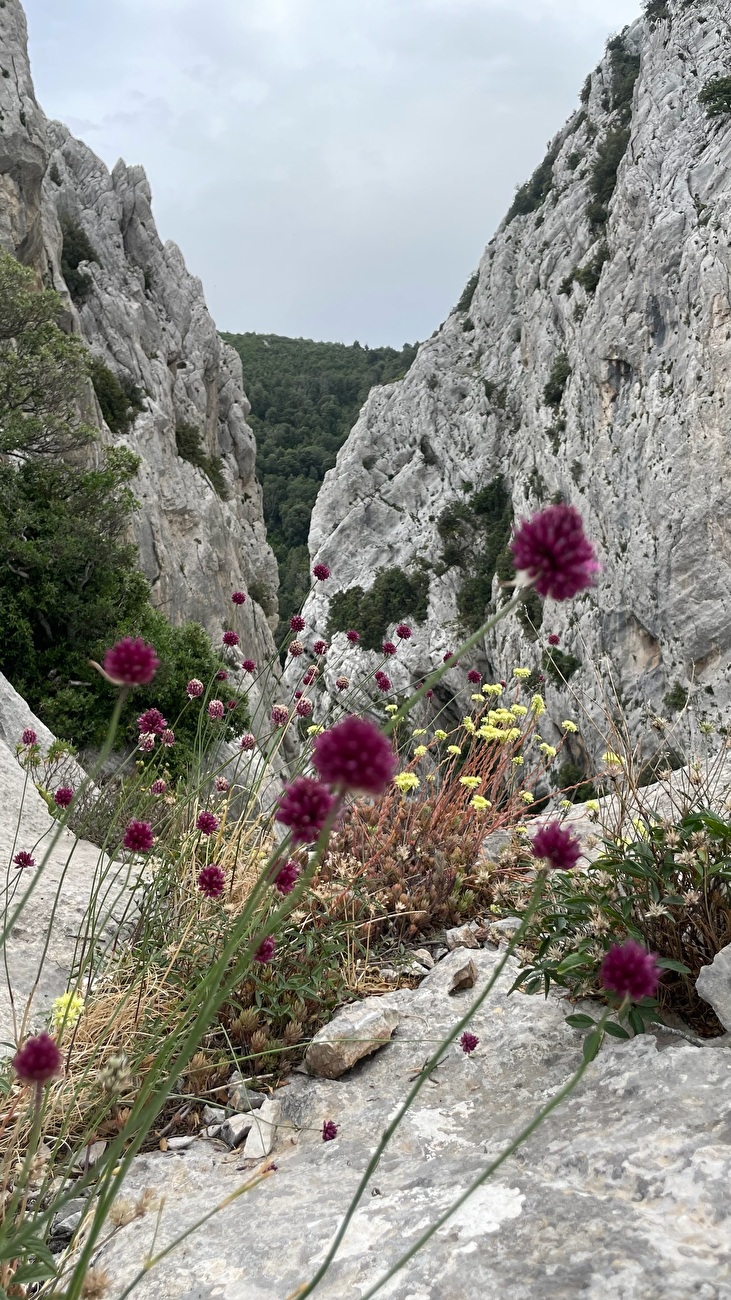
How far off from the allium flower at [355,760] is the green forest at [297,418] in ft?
191

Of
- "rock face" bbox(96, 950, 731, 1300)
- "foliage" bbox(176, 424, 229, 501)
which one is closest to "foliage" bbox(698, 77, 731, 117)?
"foliage" bbox(176, 424, 229, 501)

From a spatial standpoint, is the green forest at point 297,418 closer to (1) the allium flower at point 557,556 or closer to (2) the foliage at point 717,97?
(2) the foliage at point 717,97

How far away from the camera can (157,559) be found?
91.3 feet

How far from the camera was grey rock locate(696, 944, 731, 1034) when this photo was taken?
92.4 inches

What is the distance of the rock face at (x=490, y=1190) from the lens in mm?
1562

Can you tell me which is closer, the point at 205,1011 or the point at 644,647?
the point at 205,1011

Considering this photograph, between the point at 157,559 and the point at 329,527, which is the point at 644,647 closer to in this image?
the point at 157,559

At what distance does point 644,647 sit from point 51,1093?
34.1m

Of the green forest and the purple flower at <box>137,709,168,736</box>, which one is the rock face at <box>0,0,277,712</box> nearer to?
the green forest

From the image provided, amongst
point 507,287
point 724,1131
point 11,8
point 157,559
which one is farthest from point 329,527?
point 724,1131

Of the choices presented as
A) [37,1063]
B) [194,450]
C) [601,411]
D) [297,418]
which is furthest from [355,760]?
[297,418]

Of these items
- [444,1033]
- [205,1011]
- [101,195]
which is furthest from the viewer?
[101,195]

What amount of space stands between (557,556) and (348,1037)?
2426 mm

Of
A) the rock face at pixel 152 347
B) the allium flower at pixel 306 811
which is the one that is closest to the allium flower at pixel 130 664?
the allium flower at pixel 306 811
